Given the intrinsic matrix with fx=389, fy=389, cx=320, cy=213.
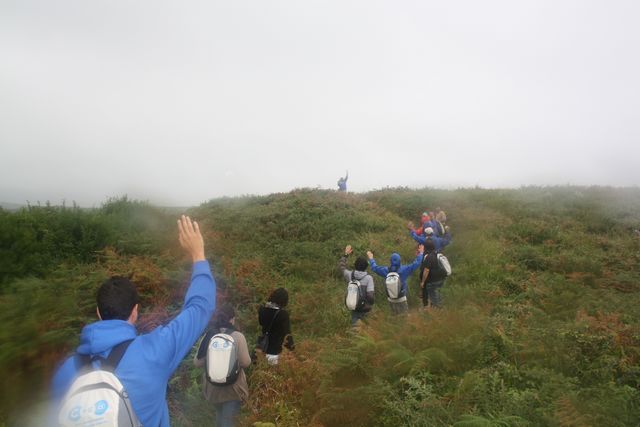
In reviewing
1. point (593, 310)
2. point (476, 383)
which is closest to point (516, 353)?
point (476, 383)

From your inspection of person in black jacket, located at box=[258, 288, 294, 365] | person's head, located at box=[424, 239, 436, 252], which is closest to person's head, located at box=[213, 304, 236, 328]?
person in black jacket, located at box=[258, 288, 294, 365]

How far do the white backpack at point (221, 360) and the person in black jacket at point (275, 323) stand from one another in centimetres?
127

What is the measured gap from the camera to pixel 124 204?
1493cm

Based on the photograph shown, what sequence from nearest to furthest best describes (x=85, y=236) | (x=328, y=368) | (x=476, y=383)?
(x=476, y=383), (x=328, y=368), (x=85, y=236)

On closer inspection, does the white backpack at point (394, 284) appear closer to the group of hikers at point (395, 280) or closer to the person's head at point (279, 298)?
the group of hikers at point (395, 280)

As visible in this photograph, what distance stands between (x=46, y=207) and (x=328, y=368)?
10865 millimetres

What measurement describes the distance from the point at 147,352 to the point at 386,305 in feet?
28.2

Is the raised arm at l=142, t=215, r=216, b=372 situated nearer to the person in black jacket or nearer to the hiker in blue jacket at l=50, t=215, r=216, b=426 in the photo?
the hiker in blue jacket at l=50, t=215, r=216, b=426

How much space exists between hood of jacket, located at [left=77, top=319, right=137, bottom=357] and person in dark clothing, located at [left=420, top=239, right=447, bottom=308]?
736 centimetres

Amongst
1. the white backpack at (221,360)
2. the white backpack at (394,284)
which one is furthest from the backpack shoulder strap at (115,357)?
the white backpack at (394,284)

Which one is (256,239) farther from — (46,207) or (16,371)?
(16,371)

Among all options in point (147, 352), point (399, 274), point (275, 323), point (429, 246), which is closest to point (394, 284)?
point (399, 274)

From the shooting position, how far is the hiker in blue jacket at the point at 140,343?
233 cm

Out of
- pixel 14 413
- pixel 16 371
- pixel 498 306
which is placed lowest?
pixel 498 306
